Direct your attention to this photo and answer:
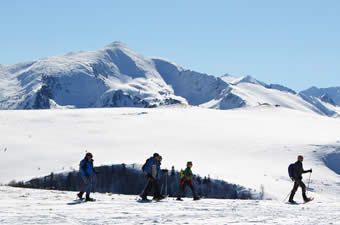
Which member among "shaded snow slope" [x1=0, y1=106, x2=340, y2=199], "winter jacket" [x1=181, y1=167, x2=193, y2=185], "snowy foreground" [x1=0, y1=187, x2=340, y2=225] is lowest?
"snowy foreground" [x1=0, y1=187, x2=340, y2=225]

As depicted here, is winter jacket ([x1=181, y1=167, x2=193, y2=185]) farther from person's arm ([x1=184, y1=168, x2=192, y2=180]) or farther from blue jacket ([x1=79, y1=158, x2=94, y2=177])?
blue jacket ([x1=79, y1=158, x2=94, y2=177])

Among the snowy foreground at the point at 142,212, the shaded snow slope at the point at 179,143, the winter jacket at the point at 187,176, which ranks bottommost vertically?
the snowy foreground at the point at 142,212

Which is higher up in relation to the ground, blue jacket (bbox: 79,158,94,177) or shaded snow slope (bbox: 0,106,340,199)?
shaded snow slope (bbox: 0,106,340,199)

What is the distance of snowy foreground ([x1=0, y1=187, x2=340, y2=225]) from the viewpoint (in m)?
16.4

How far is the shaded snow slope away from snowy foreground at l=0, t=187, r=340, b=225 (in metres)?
51.5

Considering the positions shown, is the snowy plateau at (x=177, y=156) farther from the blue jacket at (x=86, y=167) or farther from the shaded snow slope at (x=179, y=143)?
the blue jacket at (x=86, y=167)

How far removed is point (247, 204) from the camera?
23438 mm

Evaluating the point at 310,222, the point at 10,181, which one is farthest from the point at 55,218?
the point at 10,181

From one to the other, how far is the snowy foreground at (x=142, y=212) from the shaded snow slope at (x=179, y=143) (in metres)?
51.5

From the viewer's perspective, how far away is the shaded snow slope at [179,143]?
3231 inches

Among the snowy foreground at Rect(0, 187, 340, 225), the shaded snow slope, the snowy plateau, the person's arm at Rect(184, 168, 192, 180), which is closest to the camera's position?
the snowy foreground at Rect(0, 187, 340, 225)

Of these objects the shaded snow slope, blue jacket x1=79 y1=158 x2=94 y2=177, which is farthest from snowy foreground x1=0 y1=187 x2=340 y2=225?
the shaded snow slope

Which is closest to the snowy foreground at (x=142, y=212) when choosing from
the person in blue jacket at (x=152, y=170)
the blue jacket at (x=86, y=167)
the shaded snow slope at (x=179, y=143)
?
the person in blue jacket at (x=152, y=170)

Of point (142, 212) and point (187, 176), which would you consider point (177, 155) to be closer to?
point (187, 176)
